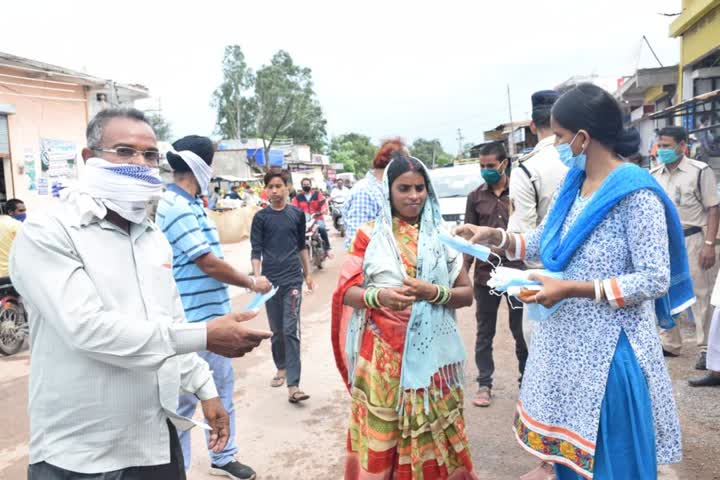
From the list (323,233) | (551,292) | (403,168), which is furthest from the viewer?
(323,233)

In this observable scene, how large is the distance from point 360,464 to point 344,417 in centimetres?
168

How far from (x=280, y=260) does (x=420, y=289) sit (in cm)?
259

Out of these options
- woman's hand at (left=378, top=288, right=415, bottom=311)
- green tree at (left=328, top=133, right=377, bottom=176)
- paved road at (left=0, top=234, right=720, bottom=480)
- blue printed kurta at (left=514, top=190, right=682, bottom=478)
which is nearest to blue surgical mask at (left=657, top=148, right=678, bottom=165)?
paved road at (left=0, top=234, right=720, bottom=480)

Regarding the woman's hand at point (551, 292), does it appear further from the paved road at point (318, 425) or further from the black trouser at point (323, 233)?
the black trouser at point (323, 233)

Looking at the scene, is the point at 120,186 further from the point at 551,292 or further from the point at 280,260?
the point at 280,260

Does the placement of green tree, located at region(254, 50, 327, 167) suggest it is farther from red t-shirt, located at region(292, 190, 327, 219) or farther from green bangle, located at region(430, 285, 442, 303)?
green bangle, located at region(430, 285, 442, 303)

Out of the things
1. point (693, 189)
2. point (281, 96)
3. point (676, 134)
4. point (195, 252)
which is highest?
point (281, 96)

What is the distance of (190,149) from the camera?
10.6 feet

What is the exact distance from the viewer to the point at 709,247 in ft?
16.7

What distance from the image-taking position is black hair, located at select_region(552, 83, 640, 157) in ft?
7.27

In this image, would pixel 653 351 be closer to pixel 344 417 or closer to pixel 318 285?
pixel 344 417

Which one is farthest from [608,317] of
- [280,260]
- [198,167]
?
[280,260]

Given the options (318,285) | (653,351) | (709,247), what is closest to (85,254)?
(653,351)

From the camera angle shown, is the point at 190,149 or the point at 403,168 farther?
the point at 190,149
